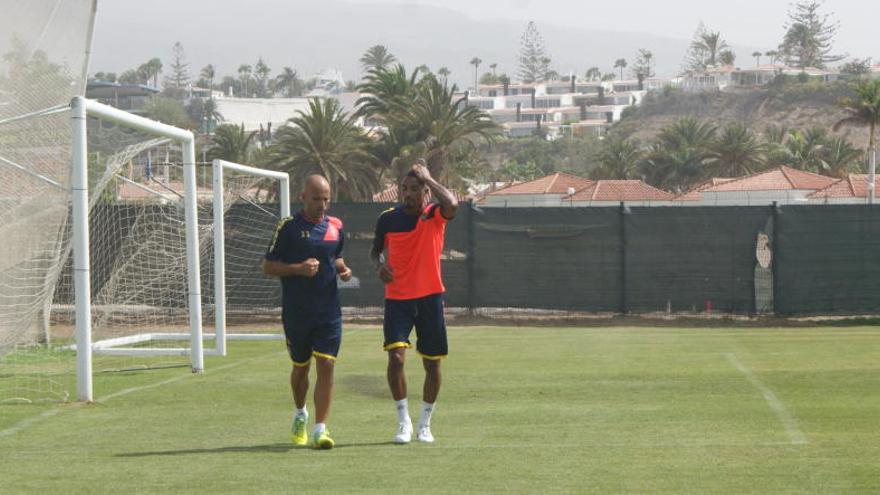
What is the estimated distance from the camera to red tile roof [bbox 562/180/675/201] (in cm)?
6938

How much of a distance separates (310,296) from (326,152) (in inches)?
1682

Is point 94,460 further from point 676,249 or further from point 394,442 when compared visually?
point 676,249

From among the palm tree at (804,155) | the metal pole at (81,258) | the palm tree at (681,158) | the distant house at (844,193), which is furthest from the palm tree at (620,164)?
the metal pole at (81,258)

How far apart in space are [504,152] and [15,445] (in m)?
169

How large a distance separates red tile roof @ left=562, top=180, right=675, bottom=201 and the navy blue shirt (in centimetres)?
5975

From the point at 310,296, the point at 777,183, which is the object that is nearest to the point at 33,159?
the point at 310,296

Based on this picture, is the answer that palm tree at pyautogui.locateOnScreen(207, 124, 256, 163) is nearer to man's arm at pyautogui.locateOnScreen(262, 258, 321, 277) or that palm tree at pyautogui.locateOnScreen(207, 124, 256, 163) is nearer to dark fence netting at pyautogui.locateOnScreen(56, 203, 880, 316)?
dark fence netting at pyautogui.locateOnScreen(56, 203, 880, 316)

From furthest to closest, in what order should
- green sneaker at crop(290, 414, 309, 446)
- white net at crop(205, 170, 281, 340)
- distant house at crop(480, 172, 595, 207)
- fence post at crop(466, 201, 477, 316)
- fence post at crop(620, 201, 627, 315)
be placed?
distant house at crop(480, 172, 595, 207) < fence post at crop(466, 201, 477, 316) < fence post at crop(620, 201, 627, 315) < white net at crop(205, 170, 281, 340) < green sneaker at crop(290, 414, 309, 446)

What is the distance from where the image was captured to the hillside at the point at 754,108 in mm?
144450

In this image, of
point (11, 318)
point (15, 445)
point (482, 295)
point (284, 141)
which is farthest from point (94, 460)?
point (284, 141)

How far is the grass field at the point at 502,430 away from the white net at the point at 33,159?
3.95 feet

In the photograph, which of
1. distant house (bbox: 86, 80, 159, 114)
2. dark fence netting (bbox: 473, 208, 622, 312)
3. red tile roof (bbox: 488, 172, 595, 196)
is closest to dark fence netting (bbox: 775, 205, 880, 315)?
dark fence netting (bbox: 473, 208, 622, 312)

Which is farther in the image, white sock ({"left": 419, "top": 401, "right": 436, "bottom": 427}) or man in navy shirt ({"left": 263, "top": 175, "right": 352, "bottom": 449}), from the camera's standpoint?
white sock ({"left": 419, "top": 401, "right": 436, "bottom": 427})

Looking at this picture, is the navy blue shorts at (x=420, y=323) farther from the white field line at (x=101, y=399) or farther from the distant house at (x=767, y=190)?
the distant house at (x=767, y=190)
